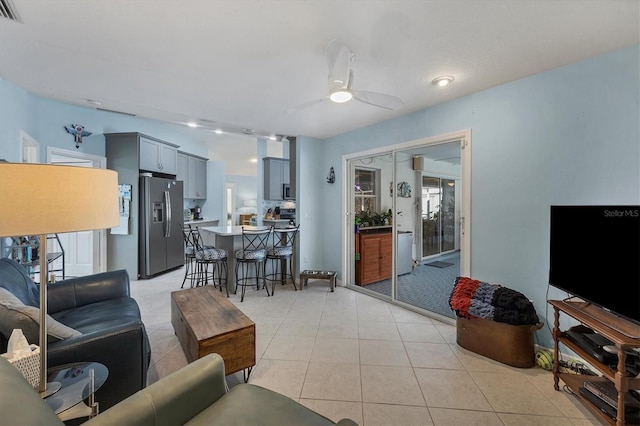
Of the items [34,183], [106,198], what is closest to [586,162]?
[106,198]

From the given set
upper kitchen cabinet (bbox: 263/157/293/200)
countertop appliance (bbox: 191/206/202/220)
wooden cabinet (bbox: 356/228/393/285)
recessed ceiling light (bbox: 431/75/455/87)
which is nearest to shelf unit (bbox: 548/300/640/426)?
recessed ceiling light (bbox: 431/75/455/87)

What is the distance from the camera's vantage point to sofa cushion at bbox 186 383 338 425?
1140 millimetres

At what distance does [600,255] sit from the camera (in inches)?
68.3

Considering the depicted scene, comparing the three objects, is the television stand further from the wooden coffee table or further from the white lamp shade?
the white lamp shade

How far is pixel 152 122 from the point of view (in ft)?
18.1

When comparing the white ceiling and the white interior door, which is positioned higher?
the white ceiling

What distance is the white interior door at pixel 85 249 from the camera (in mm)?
4301

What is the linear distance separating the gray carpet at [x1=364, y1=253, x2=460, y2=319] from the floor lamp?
3.33m

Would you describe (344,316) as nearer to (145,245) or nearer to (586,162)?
(586,162)

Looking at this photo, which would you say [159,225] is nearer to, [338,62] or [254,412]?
→ [338,62]

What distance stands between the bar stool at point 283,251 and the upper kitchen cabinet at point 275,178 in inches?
88.3

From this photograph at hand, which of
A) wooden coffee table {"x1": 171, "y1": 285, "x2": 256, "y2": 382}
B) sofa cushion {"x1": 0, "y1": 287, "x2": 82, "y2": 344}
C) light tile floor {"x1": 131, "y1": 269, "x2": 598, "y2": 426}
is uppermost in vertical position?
sofa cushion {"x1": 0, "y1": 287, "x2": 82, "y2": 344}

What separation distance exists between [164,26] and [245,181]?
953 cm

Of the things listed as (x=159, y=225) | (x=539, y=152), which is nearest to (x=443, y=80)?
(x=539, y=152)
